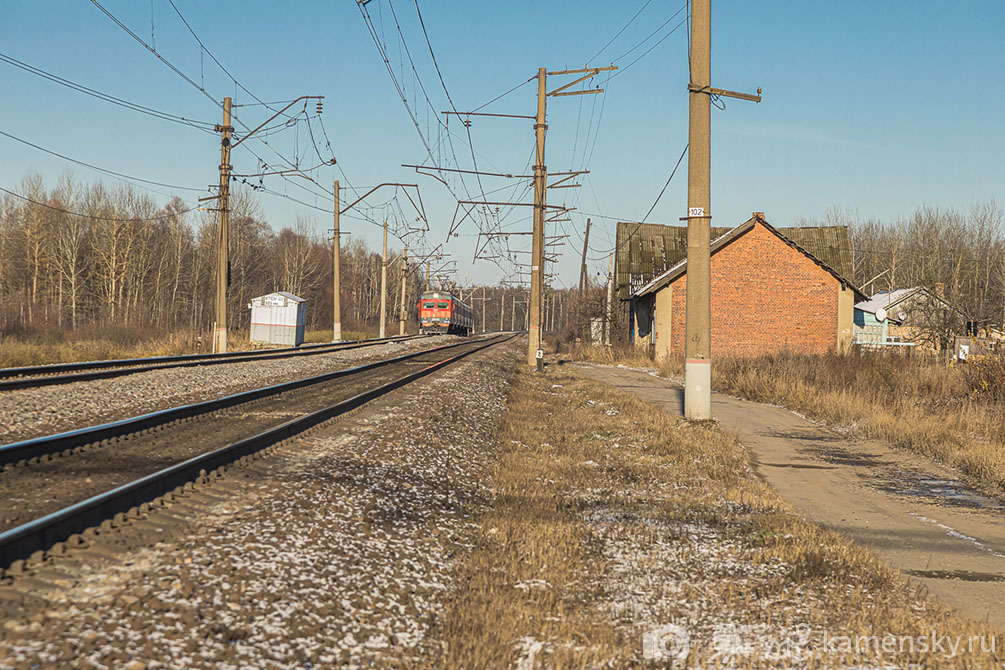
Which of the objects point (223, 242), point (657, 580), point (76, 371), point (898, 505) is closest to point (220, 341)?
point (223, 242)

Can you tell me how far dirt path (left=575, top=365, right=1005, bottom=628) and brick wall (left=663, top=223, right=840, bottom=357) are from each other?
19549 millimetres

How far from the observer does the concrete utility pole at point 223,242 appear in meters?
26.4

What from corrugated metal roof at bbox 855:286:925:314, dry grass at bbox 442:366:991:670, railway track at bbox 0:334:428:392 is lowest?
dry grass at bbox 442:366:991:670

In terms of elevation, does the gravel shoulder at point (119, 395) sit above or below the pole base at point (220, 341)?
below

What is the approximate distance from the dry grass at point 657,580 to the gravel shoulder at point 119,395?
6.10m

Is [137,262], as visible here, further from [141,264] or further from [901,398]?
[901,398]

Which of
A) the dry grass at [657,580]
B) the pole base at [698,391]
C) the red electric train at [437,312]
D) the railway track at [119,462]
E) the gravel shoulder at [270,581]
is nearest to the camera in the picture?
the gravel shoulder at [270,581]

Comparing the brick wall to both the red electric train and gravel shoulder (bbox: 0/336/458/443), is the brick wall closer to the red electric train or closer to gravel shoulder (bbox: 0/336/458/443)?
gravel shoulder (bbox: 0/336/458/443)

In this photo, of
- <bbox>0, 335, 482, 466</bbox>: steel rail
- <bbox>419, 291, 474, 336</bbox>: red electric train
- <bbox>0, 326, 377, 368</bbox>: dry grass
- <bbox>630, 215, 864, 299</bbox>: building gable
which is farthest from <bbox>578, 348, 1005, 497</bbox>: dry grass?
<bbox>419, 291, 474, 336</bbox>: red electric train

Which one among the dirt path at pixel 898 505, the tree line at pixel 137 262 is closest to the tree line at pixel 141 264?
the tree line at pixel 137 262

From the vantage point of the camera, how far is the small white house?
124 feet

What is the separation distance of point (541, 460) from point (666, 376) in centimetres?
1802

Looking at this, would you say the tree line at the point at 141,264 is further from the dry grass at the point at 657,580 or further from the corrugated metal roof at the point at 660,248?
the dry grass at the point at 657,580

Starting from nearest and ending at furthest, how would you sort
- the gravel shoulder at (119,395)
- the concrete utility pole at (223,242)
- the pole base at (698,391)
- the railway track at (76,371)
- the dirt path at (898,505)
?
the dirt path at (898,505) < the gravel shoulder at (119,395) < the railway track at (76,371) < the pole base at (698,391) < the concrete utility pole at (223,242)
